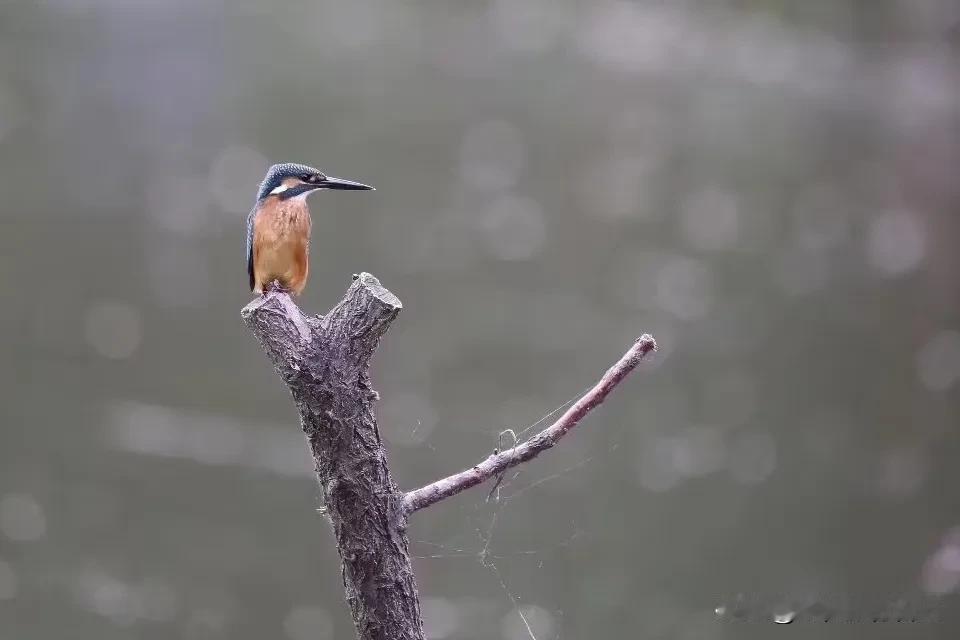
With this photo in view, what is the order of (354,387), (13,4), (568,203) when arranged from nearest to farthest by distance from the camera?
1. (354,387)
2. (13,4)
3. (568,203)

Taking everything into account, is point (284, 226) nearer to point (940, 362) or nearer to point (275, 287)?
point (275, 287)

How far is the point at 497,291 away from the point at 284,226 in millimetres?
937

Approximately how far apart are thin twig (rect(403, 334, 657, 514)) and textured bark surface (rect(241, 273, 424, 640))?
33 mm

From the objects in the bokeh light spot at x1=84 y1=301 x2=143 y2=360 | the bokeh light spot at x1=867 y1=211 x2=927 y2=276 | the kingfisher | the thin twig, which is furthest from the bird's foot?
the bokeh light spot at x1=867 y1=211 x2=927 y2=276

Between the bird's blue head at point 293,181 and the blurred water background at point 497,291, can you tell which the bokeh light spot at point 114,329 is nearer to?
the blurred water background at point 497,291

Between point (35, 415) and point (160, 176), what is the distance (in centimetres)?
58

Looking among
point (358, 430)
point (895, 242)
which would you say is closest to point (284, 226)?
point (358, 430)

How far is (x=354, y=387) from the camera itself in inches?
32.0

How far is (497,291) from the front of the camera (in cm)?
198

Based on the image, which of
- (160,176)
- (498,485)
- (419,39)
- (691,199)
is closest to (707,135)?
(691,199)

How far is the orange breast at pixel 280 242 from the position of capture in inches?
42.7

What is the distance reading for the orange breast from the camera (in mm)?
1084

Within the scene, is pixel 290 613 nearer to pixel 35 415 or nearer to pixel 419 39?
pixel 35 415

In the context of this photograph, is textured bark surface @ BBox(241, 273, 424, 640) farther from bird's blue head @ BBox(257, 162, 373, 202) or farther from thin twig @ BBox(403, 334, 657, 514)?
bird's blue head @ BBox(257, 162, 373, 202)
